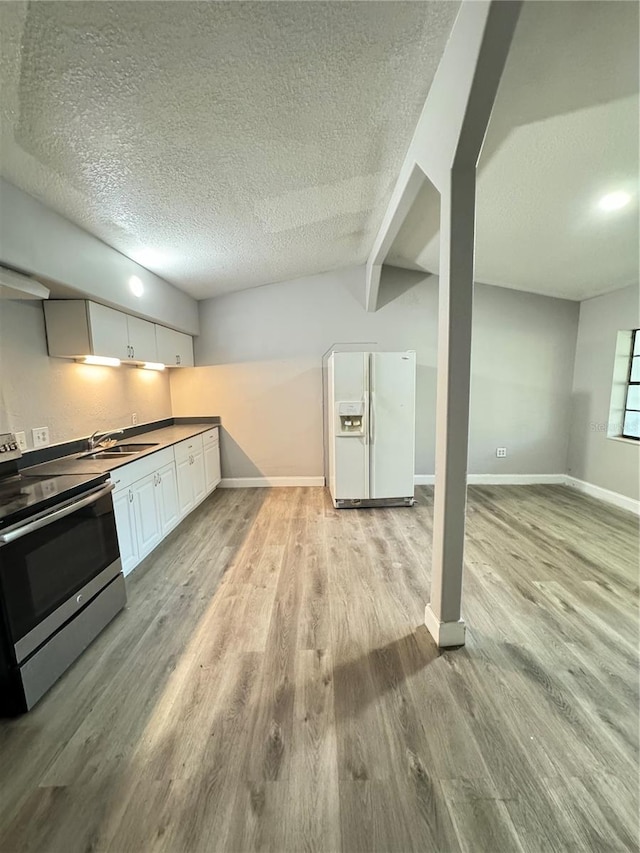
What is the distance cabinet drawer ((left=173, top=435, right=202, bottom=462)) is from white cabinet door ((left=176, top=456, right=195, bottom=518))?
0.04 metres

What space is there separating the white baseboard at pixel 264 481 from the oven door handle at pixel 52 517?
2.70m

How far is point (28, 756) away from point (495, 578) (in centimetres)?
266

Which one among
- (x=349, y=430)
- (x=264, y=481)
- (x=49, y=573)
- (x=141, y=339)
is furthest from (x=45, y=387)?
(x=264, y=481)

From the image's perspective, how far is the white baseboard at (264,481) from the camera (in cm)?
469

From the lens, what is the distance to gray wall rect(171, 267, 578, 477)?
4.44 metres

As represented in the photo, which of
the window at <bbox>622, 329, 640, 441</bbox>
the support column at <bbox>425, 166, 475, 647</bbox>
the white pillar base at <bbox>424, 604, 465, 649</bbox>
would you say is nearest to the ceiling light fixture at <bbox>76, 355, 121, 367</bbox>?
the support column at <bbox>425, 166, 475, 647</bbox>

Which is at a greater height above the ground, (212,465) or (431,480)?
(212,465)

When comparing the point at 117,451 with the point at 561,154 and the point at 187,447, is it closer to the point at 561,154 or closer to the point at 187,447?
the point at 187,447

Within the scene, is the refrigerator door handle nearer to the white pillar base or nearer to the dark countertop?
the dark countertop

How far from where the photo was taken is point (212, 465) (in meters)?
4.30

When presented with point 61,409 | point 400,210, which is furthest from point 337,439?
point 61,409

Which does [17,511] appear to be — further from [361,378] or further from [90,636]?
[361,378]

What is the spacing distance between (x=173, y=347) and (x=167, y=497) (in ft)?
5.88

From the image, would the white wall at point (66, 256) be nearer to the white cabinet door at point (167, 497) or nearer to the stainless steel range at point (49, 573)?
the stainless steel range at point (49, 573)
